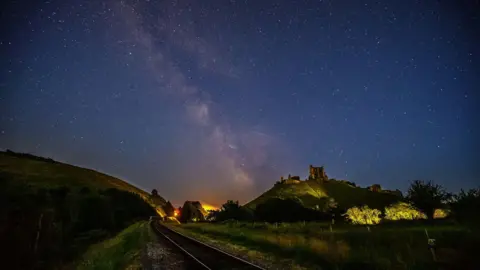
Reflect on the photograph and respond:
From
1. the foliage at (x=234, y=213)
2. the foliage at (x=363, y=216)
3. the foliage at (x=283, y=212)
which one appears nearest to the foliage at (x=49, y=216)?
the foliage at (x=234, y=213)

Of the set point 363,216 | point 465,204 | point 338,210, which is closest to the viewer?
point 465,204

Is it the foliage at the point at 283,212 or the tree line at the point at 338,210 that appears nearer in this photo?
the tree line at the point at 338,210

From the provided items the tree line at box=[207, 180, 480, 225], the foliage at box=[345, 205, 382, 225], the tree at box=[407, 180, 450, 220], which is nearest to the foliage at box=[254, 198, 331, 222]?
the tree line at box=[207, 180, 480, 225]

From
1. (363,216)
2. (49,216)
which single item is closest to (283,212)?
(363,216)

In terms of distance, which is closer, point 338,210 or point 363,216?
point 363,216

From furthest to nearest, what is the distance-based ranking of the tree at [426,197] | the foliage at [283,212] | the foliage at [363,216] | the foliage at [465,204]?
the foliage at [363,216], the foliage at [283,212], the tree at [426,197], the foliage at [465,204]

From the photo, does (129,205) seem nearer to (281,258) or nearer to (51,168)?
(51,168)

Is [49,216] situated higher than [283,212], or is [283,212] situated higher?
[283,212]

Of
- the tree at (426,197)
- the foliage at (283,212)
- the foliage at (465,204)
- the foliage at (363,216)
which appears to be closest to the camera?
the foliage at (465,204)

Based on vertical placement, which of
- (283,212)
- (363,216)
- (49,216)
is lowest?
(49,216)

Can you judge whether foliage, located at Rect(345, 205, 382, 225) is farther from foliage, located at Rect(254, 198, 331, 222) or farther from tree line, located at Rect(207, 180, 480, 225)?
foliage, located at Rect(254, 198, 331, 222)

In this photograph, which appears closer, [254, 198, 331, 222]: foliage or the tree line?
the tree line

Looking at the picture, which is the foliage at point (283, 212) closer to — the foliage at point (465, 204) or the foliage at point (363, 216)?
the foliage at point (363, 216)

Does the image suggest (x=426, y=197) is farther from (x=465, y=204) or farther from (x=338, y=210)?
(x=338, y=210)
